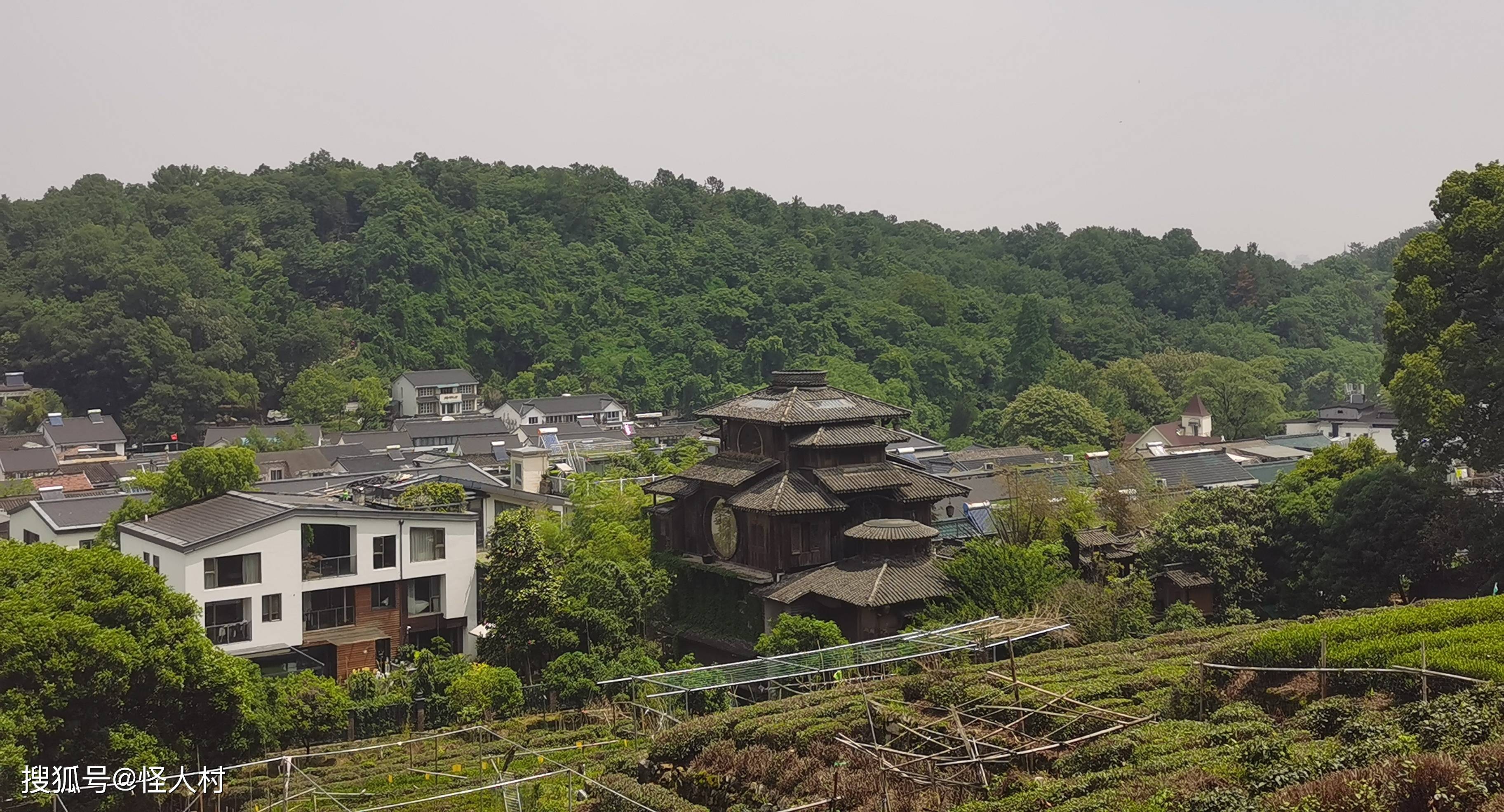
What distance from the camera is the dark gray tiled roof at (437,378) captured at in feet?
232

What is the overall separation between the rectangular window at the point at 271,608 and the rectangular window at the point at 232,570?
15.7 inches

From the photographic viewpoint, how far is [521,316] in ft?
260

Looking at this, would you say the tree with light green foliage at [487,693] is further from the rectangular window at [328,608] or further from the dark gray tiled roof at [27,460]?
the dark gray tiled roof at [27,460]

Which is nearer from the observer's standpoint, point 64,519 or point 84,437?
point 64,519

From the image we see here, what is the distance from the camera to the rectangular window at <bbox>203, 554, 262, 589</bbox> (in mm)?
23938

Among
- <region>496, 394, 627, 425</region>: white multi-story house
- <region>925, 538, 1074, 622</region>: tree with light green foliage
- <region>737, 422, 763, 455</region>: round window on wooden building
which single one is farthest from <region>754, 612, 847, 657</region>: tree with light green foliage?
<region>496, 394, 627, 425</region>: white multi-story house

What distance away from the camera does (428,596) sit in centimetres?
2722

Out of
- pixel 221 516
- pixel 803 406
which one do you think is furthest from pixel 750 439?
pixel 221 516

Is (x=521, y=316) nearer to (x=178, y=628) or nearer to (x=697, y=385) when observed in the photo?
(x=697, y=385)

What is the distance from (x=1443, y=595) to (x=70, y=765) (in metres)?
22.8

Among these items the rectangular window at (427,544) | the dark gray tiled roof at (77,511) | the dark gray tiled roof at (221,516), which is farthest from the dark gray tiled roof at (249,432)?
the rectangular window at (427,544)

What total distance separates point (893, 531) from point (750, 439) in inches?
172

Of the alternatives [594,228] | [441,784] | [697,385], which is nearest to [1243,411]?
[697,385]

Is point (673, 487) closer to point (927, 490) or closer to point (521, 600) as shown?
point (927, 490)
